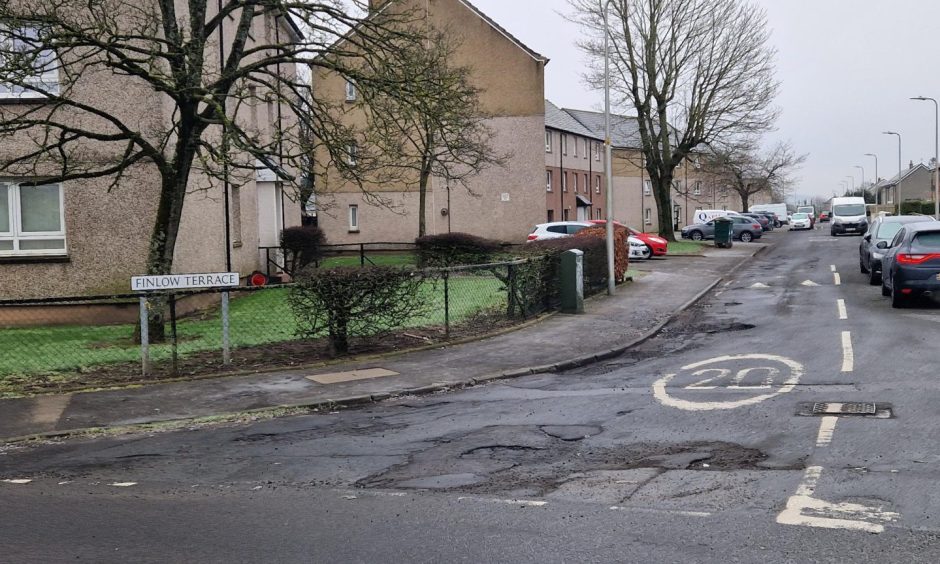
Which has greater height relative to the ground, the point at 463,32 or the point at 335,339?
the point at 463,32

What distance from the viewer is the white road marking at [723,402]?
970cm

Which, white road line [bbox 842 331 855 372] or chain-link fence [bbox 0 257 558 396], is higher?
chain-link fence [bbox 0 257 558 396]

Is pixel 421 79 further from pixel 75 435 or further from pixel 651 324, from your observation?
pixel 75 435

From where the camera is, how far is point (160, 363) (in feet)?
43.1

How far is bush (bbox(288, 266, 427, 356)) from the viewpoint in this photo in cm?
1302

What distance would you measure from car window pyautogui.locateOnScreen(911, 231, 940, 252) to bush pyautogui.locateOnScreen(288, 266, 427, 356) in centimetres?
1005

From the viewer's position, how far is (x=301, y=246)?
28.8 m

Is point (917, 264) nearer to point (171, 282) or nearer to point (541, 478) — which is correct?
point (541, 478)

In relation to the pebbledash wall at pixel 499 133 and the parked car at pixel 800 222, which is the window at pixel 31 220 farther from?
the parked car at pixel 800 222

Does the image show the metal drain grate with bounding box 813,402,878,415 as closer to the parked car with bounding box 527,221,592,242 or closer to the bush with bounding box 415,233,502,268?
the bush with bounding box 415,233,502,268

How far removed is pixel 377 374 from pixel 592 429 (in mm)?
4244

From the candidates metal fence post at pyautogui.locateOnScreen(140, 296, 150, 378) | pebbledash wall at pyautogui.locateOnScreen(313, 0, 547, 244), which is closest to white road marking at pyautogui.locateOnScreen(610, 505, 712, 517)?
metal fence post at pyautogui.locateOnScreen(140, 296, 150, 378)

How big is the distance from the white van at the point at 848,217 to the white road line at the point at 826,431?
5092 cm

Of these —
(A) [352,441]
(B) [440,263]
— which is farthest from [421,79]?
(B) [440,263]
